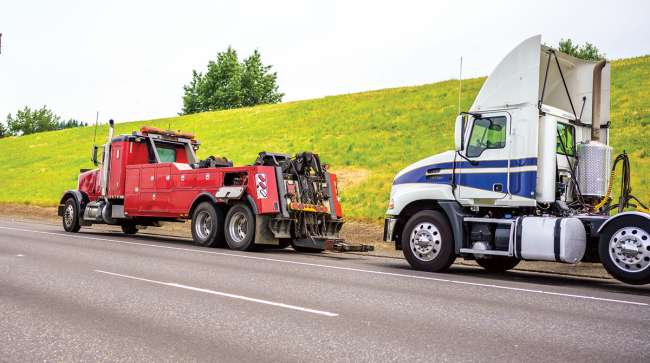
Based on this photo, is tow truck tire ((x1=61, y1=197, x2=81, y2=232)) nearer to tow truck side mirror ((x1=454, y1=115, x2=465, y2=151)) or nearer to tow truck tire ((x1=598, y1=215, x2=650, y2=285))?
tow truck side mirror ((x1=454, y1=115, x2=465, y2=151))

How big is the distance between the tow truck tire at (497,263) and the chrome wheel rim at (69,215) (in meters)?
12.8

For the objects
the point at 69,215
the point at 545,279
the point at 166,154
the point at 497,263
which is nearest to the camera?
the point at 545,279

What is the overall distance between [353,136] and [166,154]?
63.2 feet

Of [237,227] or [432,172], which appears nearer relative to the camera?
[432,172]

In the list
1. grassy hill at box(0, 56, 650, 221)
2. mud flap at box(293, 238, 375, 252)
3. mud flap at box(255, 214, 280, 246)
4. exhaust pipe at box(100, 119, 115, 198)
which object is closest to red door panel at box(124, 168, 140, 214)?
exhaust pipe at box(100, 119, 115, 198)

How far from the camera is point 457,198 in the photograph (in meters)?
11.5

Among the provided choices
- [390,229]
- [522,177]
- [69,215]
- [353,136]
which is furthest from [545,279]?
[353,136]

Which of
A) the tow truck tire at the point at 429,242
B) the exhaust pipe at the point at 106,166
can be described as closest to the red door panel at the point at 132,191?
the exhaust pipe at the point at 106,166

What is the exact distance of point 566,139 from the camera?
11461mm

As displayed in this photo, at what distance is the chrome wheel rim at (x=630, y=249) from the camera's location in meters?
9.16

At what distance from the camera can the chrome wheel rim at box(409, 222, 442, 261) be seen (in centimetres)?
1138

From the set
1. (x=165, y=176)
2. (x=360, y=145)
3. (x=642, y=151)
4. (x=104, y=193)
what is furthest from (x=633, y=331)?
(x=360, y=145)

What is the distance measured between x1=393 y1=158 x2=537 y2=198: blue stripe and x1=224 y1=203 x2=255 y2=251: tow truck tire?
3915 millimetres

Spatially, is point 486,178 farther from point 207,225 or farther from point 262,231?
point 207,225
